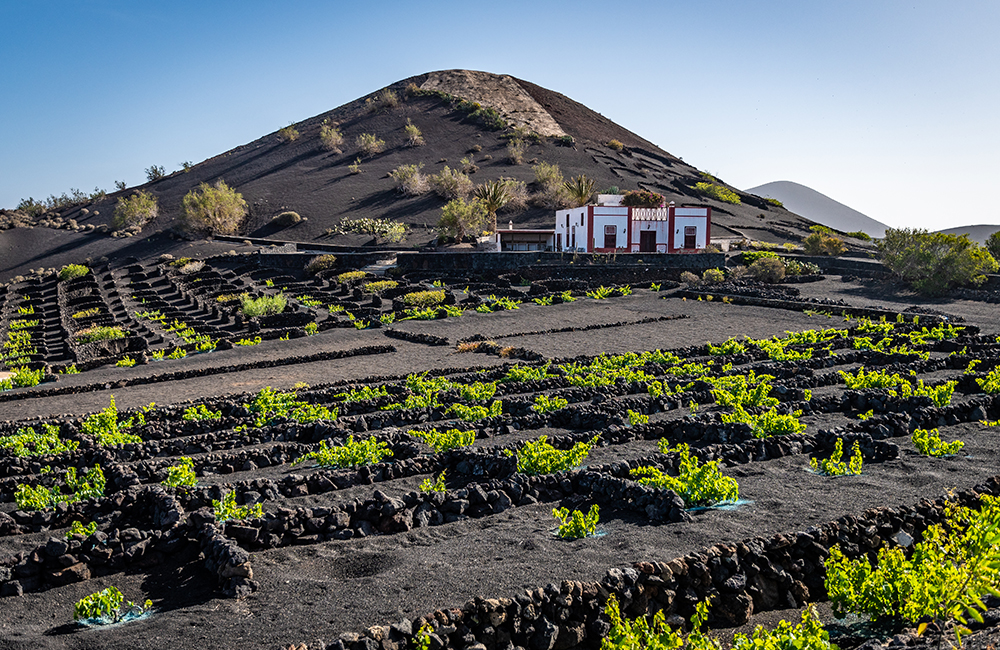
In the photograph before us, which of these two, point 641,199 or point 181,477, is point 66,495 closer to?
point 181,477

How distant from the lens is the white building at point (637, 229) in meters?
48.6

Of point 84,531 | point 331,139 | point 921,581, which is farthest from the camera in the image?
point 331,139

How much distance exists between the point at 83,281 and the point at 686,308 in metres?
37.5

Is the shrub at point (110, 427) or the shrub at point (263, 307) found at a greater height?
the shrub at point (263, 307)

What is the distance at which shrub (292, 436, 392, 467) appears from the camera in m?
10.2

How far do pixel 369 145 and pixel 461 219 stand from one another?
4546cm

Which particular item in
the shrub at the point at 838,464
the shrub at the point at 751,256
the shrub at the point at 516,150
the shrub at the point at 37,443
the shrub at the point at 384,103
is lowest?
the shrub at the point at 37,443

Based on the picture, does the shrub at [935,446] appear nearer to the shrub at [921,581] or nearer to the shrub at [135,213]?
the shrub at [921,581]

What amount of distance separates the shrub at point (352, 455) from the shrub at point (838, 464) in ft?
18.8

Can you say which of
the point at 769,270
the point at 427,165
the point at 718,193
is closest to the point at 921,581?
the point at 769,270

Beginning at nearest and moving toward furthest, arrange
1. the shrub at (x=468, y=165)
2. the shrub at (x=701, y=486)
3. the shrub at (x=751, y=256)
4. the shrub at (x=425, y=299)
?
the shrub at (x=701, y=486), the shrub at (x=425, y=299), the shrub at (x=751, y=256), the shrub at (x=468, y=165)

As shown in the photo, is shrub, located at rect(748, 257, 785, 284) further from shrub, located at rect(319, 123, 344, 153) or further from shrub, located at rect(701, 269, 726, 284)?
shrub, located at rect(319, 123, 344, 153)

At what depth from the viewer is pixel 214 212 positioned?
66500mm

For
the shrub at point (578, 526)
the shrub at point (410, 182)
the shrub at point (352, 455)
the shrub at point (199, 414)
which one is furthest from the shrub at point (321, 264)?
the shrub at point (578, 526)
